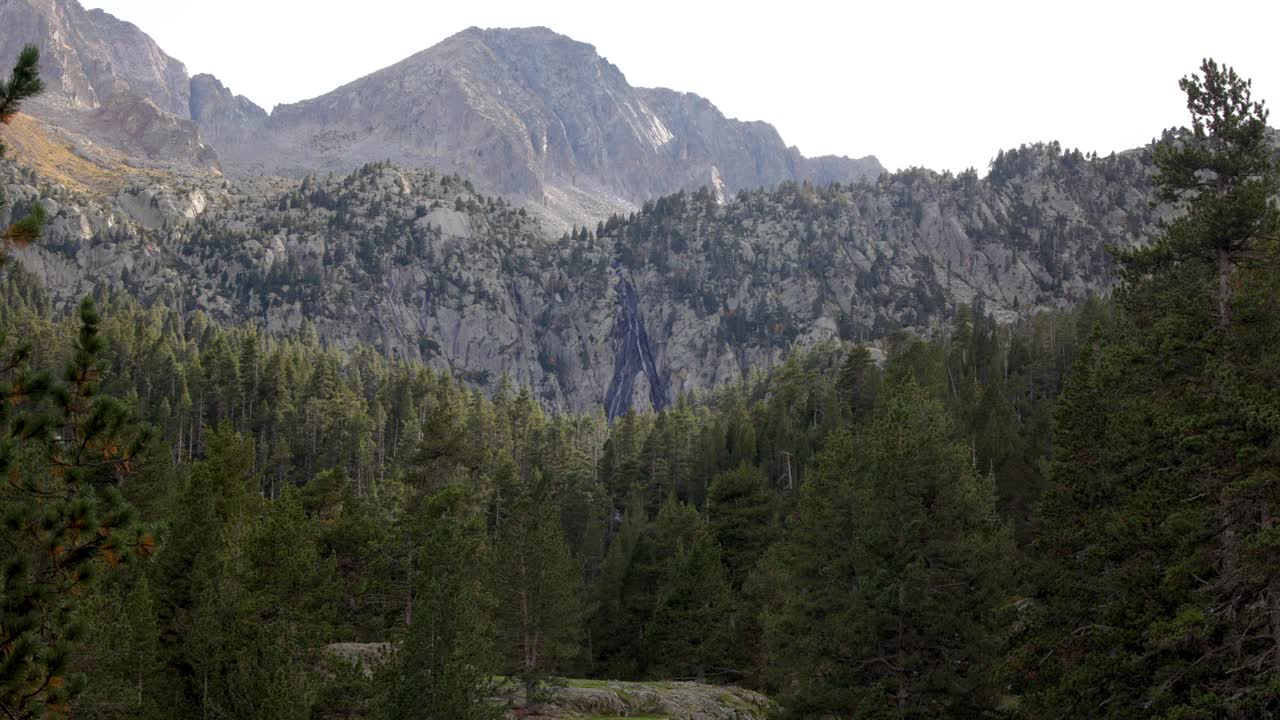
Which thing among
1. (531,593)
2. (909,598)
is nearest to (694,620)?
(531,593)

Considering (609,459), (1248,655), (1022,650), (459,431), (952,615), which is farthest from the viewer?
(609,459)

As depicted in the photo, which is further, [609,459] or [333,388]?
[333,388]

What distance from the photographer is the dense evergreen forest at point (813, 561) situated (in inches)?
482

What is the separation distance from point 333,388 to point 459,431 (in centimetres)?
7112

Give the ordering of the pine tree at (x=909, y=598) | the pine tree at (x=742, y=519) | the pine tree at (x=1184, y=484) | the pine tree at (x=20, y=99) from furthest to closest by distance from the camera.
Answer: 1. the pine tree at (x=742, y=519)
2. the pine tree at (x=909, y=598)
3. the pine tree at (x=1184, y=484)
4. the pine tree at (x=20, y=99)

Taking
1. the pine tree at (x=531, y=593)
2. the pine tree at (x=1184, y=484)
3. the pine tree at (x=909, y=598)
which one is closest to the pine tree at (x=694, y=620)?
the pine tree at (x=531, y=593)

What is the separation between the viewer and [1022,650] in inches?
1011

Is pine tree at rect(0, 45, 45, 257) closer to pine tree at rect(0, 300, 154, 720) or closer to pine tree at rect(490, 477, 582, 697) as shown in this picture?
pine tree at rect(0, 300, 154, 720)

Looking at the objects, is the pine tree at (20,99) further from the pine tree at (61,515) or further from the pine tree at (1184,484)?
the pine tree at (1184,484)

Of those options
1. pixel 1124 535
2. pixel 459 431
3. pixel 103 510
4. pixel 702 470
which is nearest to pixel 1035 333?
pixel 702 470

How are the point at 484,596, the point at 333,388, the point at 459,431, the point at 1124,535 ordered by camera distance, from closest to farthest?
the point at 1124,535
the point at 484,596
the point at 459,431
the point at 333,388

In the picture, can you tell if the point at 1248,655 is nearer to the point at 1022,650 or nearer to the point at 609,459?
the point at 1022,650

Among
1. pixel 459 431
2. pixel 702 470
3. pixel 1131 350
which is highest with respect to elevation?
pixel 1131 350

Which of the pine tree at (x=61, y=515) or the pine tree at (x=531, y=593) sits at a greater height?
the pine tree at (x=61, y=515)
